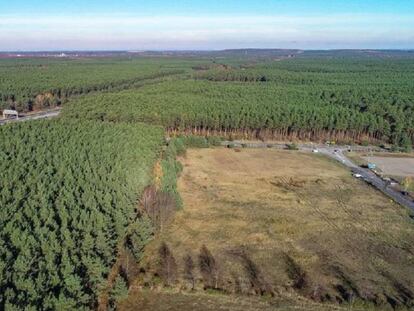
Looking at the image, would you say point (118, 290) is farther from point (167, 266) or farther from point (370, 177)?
point (370, 177)

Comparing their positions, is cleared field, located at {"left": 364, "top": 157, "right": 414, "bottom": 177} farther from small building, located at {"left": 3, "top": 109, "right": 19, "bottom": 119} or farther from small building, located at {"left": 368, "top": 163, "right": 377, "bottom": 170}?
small building, located at {"left": 3, "top": 109, "right": 19, "bottom": 119}

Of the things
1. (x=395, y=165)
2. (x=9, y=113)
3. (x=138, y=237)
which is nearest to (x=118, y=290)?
(x=138, y=237)

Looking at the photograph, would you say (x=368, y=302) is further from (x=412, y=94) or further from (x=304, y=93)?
(x=412, y=94)

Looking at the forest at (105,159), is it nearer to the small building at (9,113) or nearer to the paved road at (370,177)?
the paved road at (370,177)

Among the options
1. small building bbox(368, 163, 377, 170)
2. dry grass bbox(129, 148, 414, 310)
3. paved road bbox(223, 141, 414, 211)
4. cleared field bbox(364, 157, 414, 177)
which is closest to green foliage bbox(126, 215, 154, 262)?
dry grass bbox(129, 148, 414, 310)

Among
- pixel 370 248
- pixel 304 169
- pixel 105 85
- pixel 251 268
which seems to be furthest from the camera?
pixel 105 85

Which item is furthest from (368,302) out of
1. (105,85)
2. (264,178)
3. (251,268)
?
(105,85)
